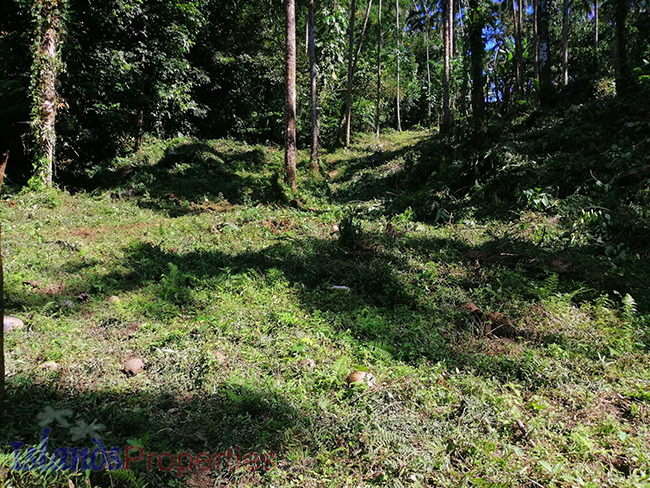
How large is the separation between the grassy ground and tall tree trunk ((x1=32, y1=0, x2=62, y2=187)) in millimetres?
3809

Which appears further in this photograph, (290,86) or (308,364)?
(290,86)

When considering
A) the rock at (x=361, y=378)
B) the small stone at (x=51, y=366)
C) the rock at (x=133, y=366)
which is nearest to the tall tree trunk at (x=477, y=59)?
the rock at (x=361, y=378)

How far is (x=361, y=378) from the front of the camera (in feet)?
10.2

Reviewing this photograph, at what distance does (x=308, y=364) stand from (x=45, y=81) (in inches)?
428

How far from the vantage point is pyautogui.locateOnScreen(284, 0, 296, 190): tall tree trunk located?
9.40 metres

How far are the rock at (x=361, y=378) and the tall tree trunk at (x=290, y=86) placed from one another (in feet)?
24.1

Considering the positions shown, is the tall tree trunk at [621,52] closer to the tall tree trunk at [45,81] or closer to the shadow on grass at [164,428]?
the shadow on grass at [164,428]

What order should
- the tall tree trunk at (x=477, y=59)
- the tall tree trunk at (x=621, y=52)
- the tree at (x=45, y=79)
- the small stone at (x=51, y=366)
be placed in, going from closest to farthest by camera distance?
the small stone at (x=51, y=366), the tall tree trunk at (x=621, y=52), the tall tree trunk at (x=477, y=59), the tree at (x=45, y=79)

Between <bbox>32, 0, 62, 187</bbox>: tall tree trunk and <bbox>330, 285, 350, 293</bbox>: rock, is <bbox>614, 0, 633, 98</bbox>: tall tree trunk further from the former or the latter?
<bbox>32, 0, 62, 187</bbox>: tall tree trunk

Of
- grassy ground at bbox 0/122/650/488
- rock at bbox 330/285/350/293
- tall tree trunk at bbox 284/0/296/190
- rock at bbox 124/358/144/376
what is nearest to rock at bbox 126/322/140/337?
grassy ground at bbox 0/122/650/488

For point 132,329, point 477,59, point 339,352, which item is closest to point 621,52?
point 477,59

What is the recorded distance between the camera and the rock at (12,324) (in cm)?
346

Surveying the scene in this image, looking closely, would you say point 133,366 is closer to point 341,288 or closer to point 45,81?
point 341,288

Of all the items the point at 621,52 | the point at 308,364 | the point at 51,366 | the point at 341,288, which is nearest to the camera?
the point at 51,366
